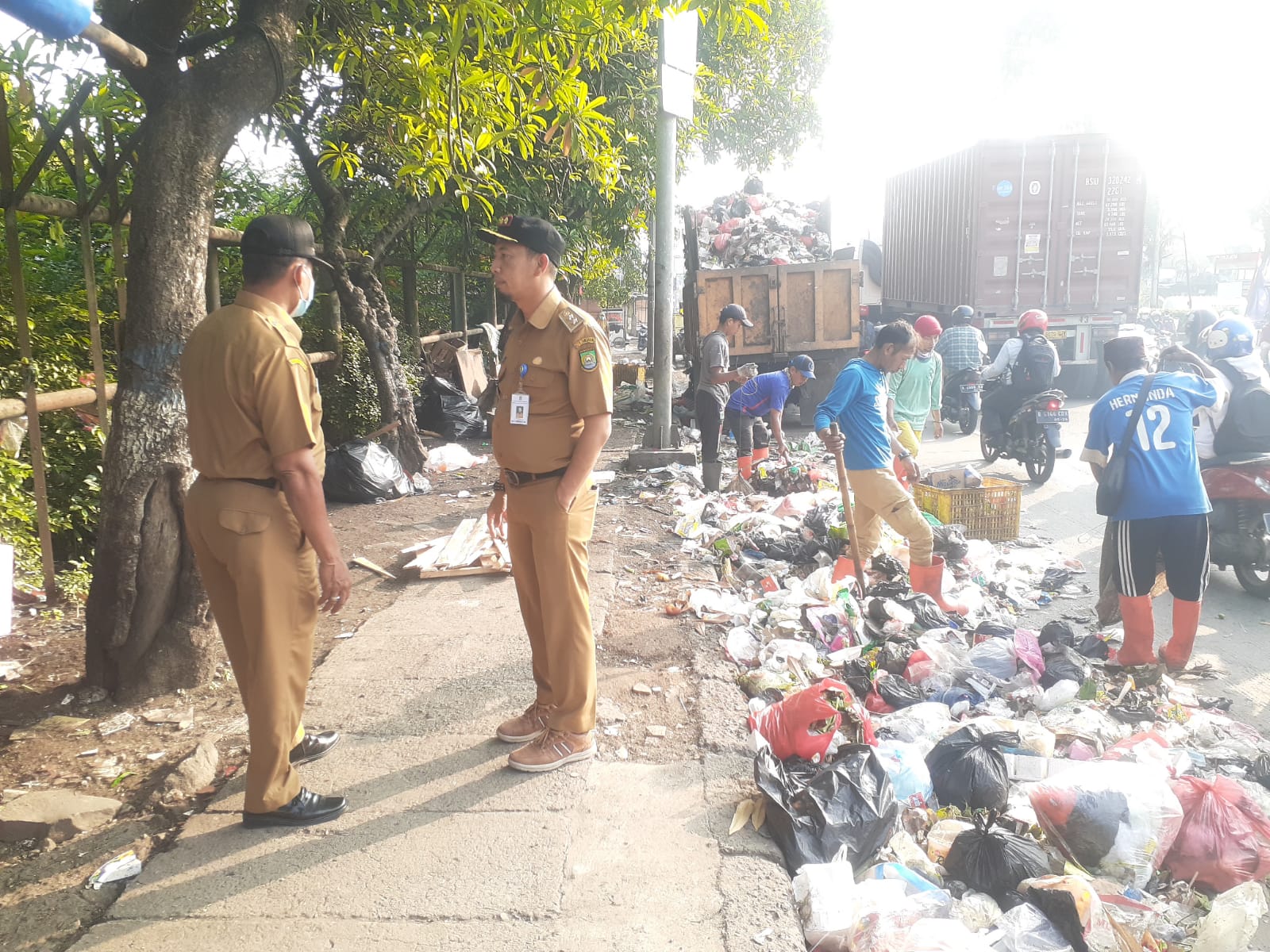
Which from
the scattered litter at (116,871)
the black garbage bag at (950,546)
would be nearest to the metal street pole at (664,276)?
the black garbage bag at (950,546)

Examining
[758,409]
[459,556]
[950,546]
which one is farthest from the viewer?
[758,409]

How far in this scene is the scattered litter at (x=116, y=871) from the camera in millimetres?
2650

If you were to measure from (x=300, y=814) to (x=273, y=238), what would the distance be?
1.78m

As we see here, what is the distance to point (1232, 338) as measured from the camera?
5.77 m

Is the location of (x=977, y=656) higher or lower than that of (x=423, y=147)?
lower

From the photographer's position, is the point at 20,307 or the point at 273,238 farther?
the point at 20,307

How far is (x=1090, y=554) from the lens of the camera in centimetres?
680

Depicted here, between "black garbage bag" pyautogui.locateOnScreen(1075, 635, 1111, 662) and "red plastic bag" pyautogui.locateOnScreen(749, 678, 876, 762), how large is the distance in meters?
1.97

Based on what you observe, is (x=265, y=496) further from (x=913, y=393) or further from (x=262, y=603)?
(x=913, y=393)

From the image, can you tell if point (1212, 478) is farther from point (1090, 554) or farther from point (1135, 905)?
point (1135, 905)

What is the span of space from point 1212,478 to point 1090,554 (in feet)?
3.97

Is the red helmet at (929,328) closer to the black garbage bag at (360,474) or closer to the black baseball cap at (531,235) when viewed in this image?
the black garbage bag at (360,474)

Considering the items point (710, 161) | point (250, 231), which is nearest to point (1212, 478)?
point (250, 231)

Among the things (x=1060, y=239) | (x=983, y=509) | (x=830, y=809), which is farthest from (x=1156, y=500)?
(x=1060, y=239)
